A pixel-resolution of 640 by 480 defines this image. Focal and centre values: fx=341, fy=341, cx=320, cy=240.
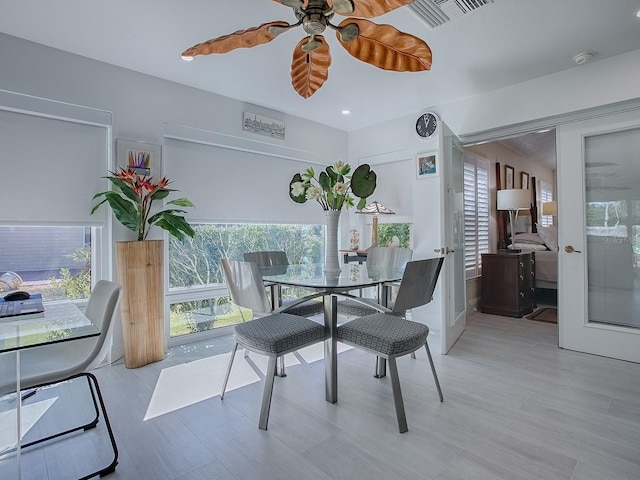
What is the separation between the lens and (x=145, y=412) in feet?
6.95

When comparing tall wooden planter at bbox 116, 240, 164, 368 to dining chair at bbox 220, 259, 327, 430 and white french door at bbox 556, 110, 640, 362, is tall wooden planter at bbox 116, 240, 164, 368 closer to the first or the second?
dining chair at bbox 220, 259, 327, 430

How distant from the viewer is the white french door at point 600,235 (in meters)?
2.94

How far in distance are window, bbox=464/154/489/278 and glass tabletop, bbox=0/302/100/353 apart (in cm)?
426

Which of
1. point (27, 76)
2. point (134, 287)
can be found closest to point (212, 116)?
point (27, 76)

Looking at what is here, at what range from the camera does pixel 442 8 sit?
2.16 m

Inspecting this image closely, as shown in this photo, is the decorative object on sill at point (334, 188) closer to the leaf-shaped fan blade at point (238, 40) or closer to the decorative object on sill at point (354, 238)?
the leaf-shaped fan blade at point (238, 40)

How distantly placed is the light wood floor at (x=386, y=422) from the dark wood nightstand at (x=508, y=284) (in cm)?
148

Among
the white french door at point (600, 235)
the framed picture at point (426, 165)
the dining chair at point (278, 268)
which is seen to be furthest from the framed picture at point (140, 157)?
the white french door at point (600, 235)

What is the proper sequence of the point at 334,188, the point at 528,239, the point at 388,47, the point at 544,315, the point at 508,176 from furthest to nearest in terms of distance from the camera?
the point at 508,176 < the point at 528,239 < the point at 544,315 < the point at 334,188 < the point at 388,47

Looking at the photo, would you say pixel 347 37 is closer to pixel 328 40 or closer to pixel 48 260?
pixel 328 40

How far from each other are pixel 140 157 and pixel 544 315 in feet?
16.7

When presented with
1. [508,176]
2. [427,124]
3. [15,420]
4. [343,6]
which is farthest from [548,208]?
[15,420]

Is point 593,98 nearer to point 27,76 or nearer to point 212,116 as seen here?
point 212,116

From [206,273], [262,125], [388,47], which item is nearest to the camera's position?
[388,47]
